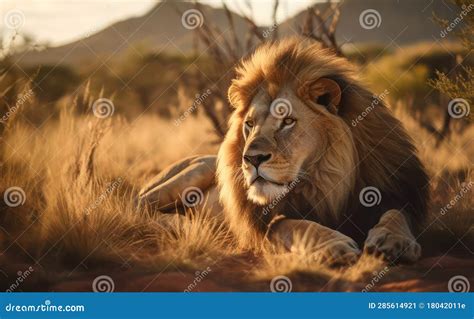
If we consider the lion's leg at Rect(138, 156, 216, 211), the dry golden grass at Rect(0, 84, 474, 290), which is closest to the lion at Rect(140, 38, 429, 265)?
the dry golden grass at Rect(0, 84, 474, 290)

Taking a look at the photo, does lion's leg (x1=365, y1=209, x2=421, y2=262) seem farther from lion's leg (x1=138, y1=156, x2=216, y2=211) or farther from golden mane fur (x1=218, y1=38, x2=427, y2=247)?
lion's leg (x1=138, y1=156, x2=216, y2=211)

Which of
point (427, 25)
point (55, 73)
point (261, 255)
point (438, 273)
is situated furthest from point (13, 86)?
point (55, 73)

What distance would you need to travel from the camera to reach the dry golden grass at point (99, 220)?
5.86 metres

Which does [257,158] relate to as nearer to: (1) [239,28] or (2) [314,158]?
(2) [314,158]

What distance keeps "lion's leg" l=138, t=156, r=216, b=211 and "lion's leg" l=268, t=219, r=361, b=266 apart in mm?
1459

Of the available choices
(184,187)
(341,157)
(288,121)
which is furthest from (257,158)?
(184,187)

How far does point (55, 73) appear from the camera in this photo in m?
19.2

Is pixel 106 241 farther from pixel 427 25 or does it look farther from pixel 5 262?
pixel 427 25

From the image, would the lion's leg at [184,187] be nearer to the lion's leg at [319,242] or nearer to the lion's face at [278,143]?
the lion's face at [278,143]

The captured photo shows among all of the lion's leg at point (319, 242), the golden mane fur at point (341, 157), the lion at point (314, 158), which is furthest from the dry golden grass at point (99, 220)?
the golden mane fur at point (341, 157)

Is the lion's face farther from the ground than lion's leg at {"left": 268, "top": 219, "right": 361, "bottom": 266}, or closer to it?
farther from the ground

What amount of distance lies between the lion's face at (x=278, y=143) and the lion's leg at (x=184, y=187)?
49.0 inches

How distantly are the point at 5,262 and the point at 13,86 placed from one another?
1.92 metres

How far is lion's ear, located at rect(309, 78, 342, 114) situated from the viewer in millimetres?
5762
